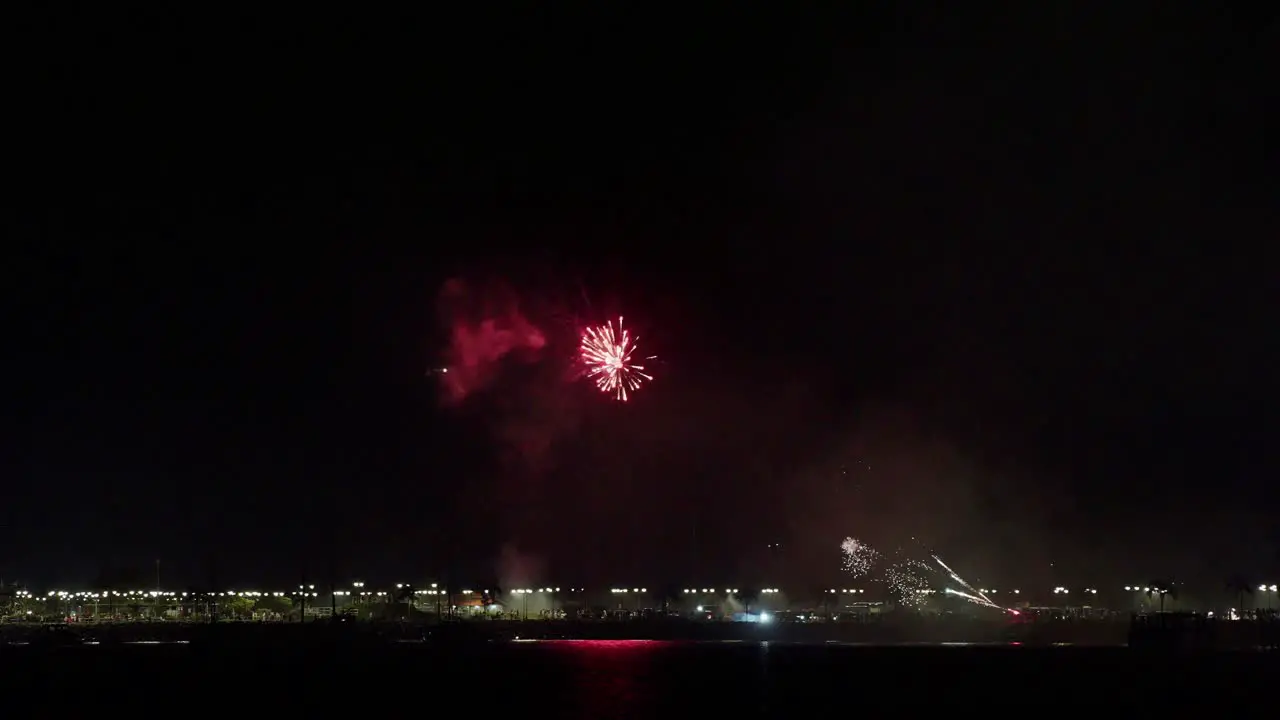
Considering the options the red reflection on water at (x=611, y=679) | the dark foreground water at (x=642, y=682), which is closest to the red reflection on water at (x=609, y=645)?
the red reflection on water at (x=611, y=679)

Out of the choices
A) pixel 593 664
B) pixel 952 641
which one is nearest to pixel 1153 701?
pixel 593 664

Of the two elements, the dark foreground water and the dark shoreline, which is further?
the dark shoreline

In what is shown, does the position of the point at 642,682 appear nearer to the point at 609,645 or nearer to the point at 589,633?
the point at 609,645

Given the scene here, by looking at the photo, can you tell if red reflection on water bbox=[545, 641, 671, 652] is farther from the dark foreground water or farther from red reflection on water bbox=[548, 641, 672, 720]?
the dark foreground water

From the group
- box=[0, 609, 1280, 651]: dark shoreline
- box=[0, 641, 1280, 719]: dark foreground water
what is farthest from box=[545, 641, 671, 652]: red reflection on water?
box=[0, 609, 1280, 651]: dark shoreline

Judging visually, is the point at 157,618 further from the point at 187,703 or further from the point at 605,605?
the point at 187,703

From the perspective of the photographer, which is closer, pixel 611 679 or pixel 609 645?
pixel 611 679

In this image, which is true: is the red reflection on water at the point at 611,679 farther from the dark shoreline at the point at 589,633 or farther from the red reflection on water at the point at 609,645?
the dark shoreline at the point at 589,633

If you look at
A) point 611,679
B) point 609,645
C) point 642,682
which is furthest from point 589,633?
point 642,682
